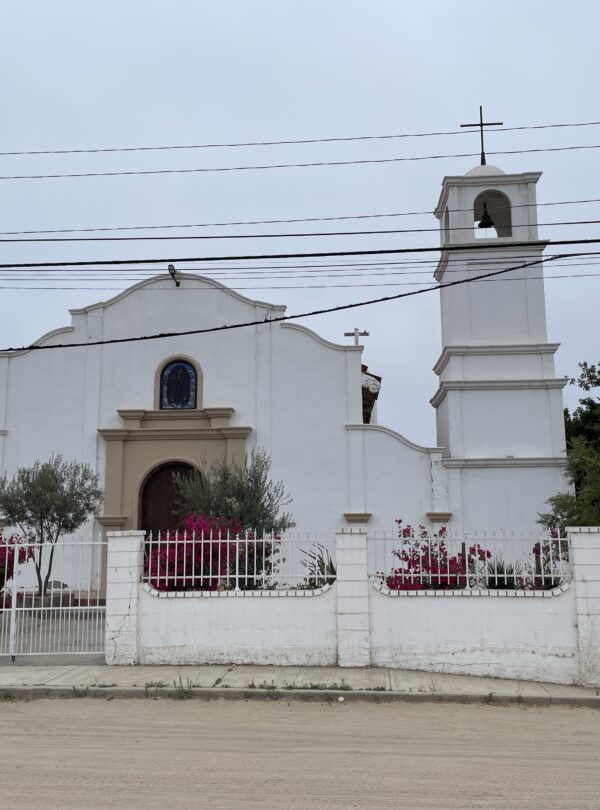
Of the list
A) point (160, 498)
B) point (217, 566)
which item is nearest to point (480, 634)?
point (217, 566)

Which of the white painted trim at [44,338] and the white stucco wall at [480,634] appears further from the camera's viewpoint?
the white painted trim at [44,338]

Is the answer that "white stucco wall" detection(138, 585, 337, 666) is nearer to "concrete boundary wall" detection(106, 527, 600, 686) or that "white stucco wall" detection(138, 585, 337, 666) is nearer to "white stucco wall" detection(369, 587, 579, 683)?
"concrete boundary wall" detection(106, 527, 600, 686)

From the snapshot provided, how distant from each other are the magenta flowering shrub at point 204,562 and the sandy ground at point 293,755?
2325 millimetres

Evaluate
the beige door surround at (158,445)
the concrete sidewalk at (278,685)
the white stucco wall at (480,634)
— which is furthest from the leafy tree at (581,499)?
the beige door surround at (158,445)

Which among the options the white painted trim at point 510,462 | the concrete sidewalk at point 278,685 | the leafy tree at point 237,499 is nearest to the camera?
the concrete sidewalk at point 278,685

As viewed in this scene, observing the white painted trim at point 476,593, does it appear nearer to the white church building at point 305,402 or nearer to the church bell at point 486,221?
the white church building at point 305,402

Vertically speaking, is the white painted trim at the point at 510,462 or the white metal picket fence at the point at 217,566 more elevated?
the white painted trim at the point at 510,462

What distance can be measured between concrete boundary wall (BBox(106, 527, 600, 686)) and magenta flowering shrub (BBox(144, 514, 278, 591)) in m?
0.27

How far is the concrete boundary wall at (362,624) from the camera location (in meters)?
10.8

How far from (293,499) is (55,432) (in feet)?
19.3

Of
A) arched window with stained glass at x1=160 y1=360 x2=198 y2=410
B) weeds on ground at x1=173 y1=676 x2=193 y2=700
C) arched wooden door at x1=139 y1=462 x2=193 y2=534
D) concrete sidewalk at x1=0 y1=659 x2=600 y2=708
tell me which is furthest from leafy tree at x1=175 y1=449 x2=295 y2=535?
weeds on ground at x1=173 y1=676 x2=193 y2=700

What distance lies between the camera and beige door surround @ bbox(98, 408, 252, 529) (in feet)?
64.1

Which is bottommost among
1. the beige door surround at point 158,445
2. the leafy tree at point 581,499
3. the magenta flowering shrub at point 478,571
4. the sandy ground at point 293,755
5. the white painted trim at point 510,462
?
the sandy ground at point 293,755

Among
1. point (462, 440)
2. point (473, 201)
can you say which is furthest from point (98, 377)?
point (473, 201)
